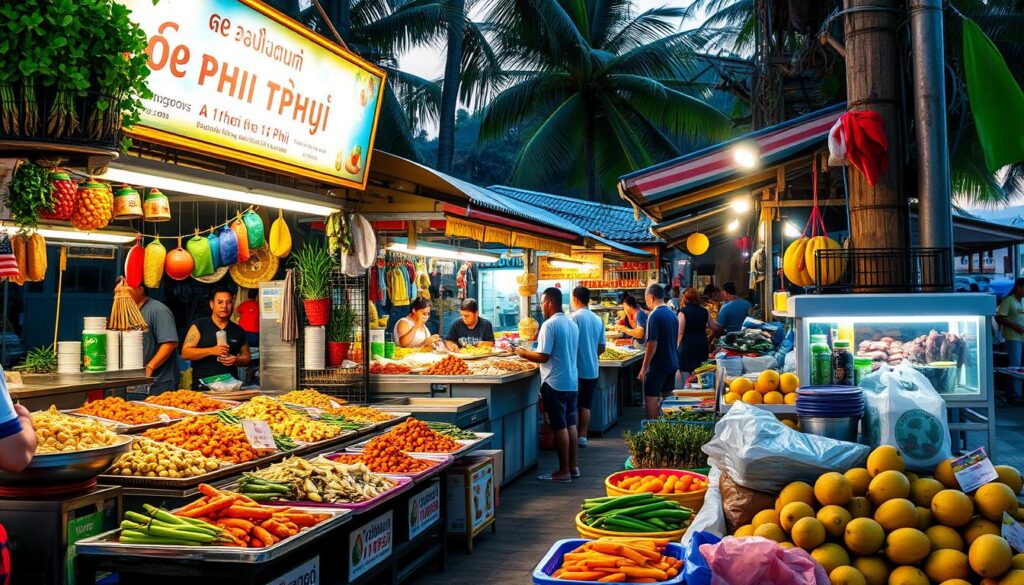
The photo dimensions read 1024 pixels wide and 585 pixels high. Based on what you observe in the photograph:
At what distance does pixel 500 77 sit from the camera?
24.7 m

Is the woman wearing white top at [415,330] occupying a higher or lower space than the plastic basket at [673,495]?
higher

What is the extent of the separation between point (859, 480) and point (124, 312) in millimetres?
6380

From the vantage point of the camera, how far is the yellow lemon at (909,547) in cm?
275

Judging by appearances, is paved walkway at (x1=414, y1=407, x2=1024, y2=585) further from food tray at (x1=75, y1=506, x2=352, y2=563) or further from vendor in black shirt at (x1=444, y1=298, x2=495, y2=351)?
food tray at (x1=75, y1=506, x2=352, y2=563)

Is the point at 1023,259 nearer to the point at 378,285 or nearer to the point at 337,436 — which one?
the point at 378,285

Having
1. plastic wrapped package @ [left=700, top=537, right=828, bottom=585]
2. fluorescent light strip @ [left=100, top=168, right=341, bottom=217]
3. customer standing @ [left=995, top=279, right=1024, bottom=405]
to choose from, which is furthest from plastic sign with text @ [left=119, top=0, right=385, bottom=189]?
customer standing @ [left=995, top=279, right=1024, bottom=405]

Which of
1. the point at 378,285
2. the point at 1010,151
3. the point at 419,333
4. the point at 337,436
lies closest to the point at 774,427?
the point at 1010,151

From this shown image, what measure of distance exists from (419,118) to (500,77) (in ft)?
9.42

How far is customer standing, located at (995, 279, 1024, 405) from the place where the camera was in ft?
49.2

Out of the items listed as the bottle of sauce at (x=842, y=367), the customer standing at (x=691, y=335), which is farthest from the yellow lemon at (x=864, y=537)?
the customer standing at (x=691, y=335)

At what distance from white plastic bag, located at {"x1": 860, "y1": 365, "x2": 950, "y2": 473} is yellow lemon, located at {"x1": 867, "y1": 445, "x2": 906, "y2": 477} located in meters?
0.24

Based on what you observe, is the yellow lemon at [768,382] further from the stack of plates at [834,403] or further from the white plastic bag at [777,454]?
the white plastic bag at [777,454]

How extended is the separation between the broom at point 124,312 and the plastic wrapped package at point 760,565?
6276 mm

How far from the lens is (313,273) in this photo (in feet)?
23.9
